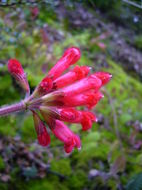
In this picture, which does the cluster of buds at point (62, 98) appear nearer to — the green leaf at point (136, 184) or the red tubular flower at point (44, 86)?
the red tubular flower at point (44, 86)

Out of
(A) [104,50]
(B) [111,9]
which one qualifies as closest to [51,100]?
(A) [104,50]

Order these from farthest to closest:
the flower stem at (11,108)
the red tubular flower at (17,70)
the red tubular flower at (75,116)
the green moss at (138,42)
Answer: the green moss at (138,42)
the red tubular flower at (17,70)
the red tubular flower at (75,116)
the flower stem at (11,108)

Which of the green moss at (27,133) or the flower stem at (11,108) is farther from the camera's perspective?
the green moss at (27,133)

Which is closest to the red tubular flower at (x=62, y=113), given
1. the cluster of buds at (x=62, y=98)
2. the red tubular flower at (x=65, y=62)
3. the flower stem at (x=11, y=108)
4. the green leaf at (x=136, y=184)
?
the cluster of buds at (x=62, y=98)

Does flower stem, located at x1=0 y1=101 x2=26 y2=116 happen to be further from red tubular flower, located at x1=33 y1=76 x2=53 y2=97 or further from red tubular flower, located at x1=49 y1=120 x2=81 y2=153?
red tubular flower, located at x1=49 y1=120 x2=81 y2=153

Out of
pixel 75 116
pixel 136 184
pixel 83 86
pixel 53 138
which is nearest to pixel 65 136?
pixel 75 116

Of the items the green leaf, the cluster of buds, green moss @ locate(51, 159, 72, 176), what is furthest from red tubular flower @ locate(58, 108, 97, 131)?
green moss @ locate(51, 159, 72, 176)

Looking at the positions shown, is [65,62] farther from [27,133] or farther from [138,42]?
[138,42]

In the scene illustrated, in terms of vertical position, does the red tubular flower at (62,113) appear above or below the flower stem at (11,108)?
below

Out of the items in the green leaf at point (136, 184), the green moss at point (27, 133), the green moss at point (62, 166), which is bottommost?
the green moss at point (62, 166)
